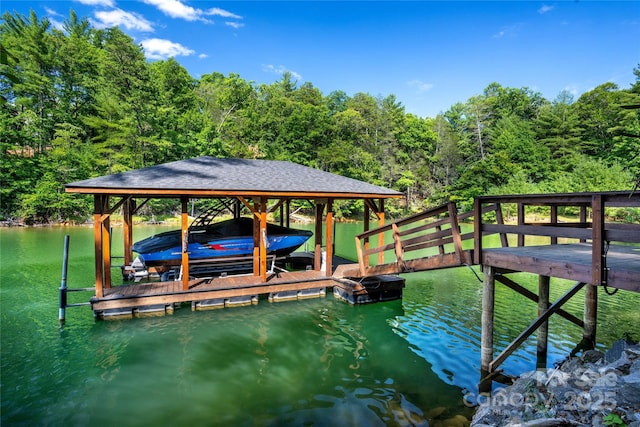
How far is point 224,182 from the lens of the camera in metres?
Answer: 7.95

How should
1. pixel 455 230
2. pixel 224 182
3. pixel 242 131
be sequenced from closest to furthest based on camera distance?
1. pixel 455 230
2. pixel 224 182
3. pixel 242 131

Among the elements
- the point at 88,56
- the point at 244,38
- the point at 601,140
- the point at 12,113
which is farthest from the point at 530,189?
the point at 12,113

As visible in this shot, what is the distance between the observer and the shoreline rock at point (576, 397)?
269cm

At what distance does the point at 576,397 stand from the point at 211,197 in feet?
25.0

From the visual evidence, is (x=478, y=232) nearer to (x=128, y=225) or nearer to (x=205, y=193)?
(x=205, y=193)

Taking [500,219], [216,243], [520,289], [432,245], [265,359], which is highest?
[500,219]

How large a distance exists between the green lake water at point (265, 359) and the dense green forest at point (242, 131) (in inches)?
706

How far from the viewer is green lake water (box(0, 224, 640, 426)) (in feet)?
13.0

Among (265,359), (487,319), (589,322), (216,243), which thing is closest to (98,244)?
(216,243)

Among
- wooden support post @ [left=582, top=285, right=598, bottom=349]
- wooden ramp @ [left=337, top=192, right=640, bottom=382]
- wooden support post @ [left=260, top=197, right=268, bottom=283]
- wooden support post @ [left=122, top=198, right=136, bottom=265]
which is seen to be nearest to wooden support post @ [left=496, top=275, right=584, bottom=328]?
wooden ramp @ [left=337, top=192, right=640, bottom=382]

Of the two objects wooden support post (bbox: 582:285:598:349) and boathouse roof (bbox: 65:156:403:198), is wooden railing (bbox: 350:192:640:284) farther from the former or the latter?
boathouse roof (bbox: 65:156:403:198)

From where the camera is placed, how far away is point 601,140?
34500mm

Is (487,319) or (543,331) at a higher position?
(487,319)

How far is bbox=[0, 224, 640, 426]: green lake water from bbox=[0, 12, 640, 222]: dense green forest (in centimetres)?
1792
